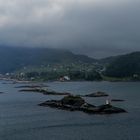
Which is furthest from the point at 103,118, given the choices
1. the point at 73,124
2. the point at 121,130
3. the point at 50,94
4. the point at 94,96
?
the point at 50,94

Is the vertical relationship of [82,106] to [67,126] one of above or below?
above

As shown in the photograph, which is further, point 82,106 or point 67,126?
point 82,106

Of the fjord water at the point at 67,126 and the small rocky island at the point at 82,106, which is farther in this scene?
the small rocky island at the point at 82,106

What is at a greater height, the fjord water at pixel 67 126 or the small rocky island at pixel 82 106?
the small rocky island at pixel 82 106

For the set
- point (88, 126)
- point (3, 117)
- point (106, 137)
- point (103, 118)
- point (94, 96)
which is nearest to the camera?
point (106, 137)

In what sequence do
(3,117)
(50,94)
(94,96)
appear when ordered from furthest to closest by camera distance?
(50,94) → (94,96) → (3,117)

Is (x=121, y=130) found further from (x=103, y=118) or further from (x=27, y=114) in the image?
(x=27, y=114)

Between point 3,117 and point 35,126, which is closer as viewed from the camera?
A: point 35,126

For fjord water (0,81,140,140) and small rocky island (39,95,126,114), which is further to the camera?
small rocky island (39,95,126,114)

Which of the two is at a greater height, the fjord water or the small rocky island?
the small rocky island

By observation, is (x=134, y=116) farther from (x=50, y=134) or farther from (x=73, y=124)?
(x=50, y=134)
